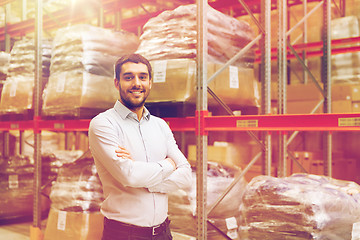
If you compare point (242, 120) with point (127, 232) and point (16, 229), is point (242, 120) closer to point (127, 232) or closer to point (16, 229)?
point (127, 232)

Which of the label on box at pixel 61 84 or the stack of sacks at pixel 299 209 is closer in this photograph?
the stack of sacks at pixel 299 209

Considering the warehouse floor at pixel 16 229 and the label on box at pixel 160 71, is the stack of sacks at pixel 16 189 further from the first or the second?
the label on box at pixel 160 71

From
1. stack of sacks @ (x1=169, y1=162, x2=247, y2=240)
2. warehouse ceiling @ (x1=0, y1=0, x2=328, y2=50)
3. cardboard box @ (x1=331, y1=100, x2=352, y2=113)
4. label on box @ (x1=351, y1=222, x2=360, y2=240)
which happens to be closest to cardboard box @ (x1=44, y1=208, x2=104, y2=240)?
stack of sacks @ (x1=169, y1=162, x2=247, y2=240)

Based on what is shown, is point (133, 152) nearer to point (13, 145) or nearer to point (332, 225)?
point (332, 225)

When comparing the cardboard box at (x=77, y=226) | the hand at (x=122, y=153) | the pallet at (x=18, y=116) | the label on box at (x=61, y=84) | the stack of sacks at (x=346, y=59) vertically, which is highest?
the stack of sacks at (x=346, y=59)

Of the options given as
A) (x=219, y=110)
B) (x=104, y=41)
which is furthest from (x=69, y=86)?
(x=219, y=110)

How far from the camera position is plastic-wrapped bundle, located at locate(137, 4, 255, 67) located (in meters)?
3.98

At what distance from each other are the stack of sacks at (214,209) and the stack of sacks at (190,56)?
2.72 ft

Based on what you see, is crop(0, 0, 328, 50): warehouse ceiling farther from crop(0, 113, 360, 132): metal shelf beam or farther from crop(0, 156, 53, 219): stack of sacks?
crop(0, 156, 53, 219): stack of sacks

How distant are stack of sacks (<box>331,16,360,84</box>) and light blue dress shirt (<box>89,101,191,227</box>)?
567cm

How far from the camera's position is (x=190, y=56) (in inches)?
154

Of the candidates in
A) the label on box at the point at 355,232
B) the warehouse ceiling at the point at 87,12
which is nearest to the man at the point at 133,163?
the label on box at the point at 355,232

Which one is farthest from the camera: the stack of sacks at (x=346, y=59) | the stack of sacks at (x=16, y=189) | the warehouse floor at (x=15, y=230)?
the stack of sacks at (x=346, y=59)

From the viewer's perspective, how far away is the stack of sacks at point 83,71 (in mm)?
4418
